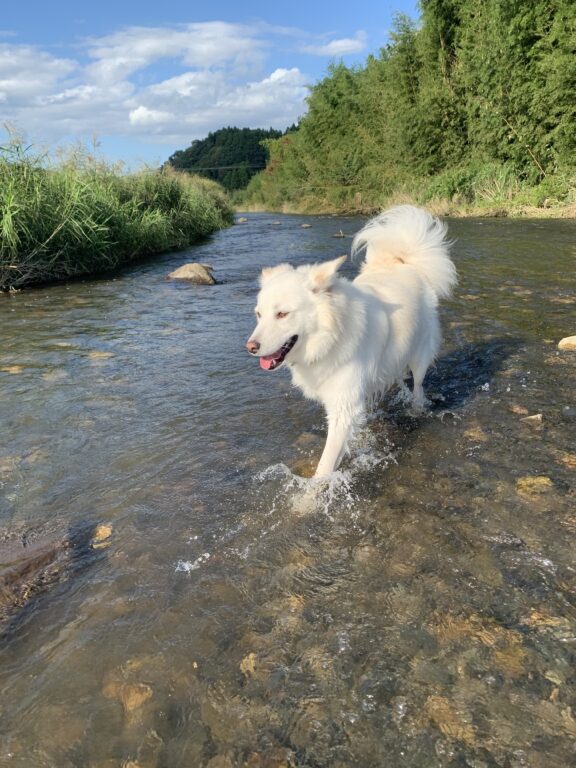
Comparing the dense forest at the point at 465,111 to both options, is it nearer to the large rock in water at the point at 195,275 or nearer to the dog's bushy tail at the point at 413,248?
the large rock in water at the point at 195,275

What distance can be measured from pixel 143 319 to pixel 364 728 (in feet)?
22.7

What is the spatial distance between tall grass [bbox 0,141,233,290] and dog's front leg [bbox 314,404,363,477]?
8355 millimetres

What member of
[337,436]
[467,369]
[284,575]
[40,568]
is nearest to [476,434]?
[337,436]

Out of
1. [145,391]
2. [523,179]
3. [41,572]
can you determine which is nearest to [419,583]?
[41,572]

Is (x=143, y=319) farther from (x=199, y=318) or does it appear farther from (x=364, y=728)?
(x=364, y=728)

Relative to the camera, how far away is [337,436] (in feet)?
11.1

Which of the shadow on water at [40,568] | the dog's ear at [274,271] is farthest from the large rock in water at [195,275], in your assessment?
the shadow on water at [40,568]

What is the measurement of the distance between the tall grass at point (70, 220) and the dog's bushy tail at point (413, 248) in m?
7.33

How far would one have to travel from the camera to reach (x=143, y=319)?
25.9 ft

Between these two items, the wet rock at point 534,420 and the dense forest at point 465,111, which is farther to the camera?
the dense forest at point 465,111

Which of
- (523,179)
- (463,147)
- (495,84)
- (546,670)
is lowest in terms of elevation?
(546,670)

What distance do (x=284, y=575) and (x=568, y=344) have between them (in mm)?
4246

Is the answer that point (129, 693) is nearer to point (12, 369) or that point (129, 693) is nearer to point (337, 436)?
point (337, 436)

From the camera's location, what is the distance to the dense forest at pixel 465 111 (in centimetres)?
1827
